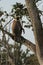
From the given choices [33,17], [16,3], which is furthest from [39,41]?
[16,3]

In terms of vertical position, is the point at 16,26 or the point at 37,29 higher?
the point at 37,29

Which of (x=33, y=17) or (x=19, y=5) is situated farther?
(x=19, y=5)

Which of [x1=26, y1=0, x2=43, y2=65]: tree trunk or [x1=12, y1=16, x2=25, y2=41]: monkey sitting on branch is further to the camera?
[x1=12, y1=16, x2=25, y2=41]: monkey sitting on branch

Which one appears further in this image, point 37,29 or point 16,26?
point 16,26

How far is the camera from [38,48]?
714cm

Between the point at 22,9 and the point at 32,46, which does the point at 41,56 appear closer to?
the point at 32,46

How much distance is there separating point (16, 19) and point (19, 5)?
507mm

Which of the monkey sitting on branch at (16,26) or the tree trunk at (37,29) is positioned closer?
the tree trunk at (37,29)

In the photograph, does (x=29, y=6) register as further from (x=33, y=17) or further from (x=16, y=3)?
(x=16, y=3)

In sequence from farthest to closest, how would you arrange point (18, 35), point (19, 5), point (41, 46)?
point (19, 5) < point (18, 35) < point (41, 46)

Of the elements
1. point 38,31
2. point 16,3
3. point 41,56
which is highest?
point 16,3

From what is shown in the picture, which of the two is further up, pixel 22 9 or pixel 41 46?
pixel 22 9

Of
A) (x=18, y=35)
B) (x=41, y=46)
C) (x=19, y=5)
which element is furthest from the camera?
(x=19, y=5)

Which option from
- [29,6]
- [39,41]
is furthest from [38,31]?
[29,6]
